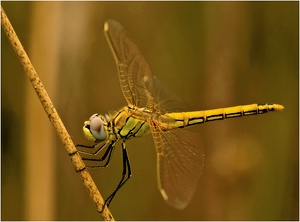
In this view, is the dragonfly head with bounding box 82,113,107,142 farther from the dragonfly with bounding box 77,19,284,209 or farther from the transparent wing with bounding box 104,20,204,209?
the transparent wing with bounding box 104,20,204,209

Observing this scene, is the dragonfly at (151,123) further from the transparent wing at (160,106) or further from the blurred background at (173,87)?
the blurred background at (173,87)

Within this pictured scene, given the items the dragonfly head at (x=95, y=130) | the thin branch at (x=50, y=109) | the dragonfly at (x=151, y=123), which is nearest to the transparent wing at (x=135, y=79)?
the dragonfly at (x=151, y=123)

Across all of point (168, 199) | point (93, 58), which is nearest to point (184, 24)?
point (93, 58)

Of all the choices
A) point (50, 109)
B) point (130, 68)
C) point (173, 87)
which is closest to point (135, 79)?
point (130, 68)

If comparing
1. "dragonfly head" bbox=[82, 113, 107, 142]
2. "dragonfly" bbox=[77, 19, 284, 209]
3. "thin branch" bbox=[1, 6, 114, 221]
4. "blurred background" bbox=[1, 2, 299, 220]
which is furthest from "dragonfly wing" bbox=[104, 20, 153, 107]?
"blurred background" bbox=[1, 2, 299, 220]

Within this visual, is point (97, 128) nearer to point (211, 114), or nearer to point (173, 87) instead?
point (211, 114)

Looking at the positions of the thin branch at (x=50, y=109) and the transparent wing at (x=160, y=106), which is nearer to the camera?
the thin branch at (x=50, y=109)
